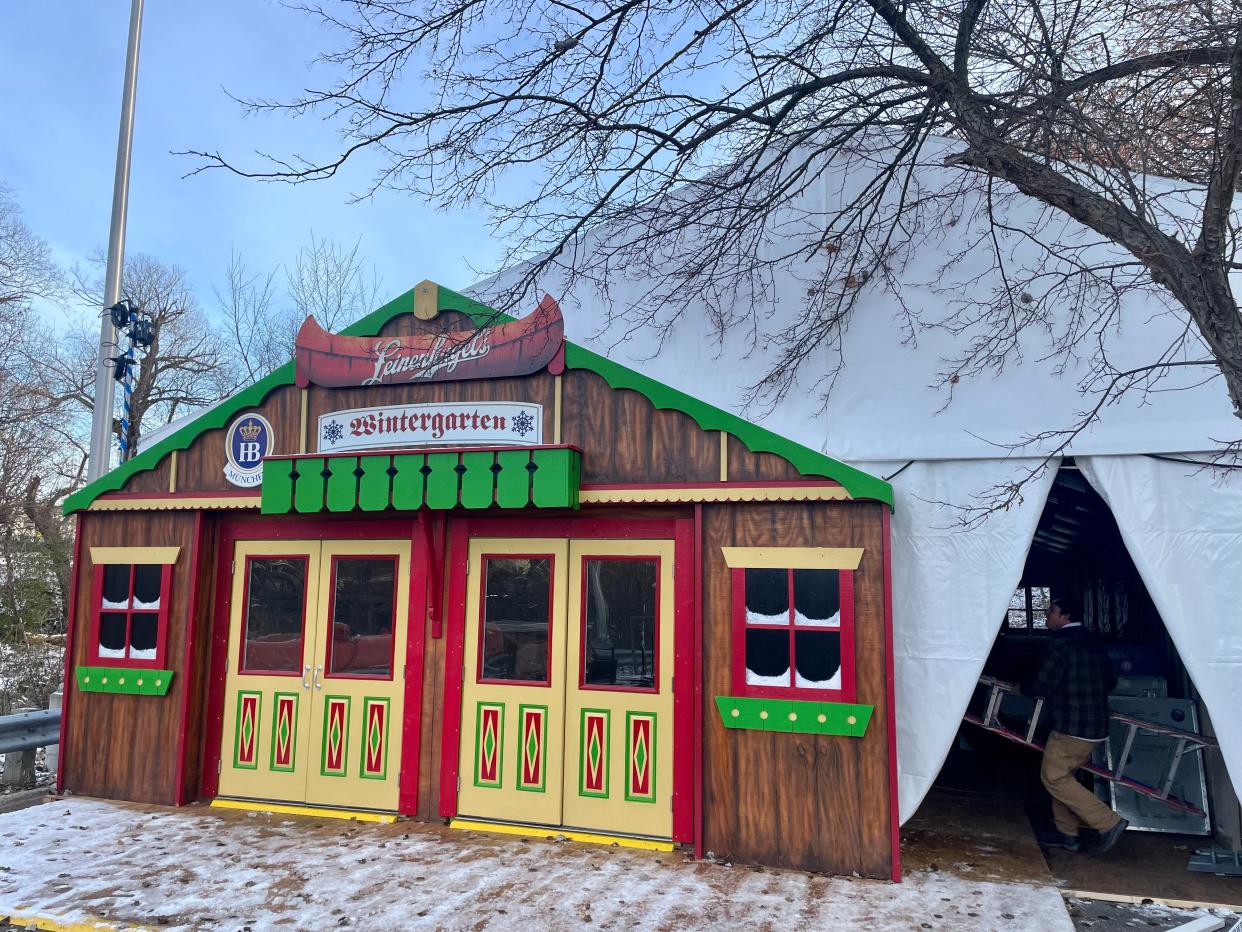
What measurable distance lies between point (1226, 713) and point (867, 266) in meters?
3.89

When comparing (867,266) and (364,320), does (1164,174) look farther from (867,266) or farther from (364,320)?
(364,320)

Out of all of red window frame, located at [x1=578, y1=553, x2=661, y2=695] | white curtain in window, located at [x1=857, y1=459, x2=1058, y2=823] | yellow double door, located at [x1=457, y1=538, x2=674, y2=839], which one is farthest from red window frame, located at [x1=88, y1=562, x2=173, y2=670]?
white curtain in window, located at [x1=857, y1=459, x2=1058, y2=823]

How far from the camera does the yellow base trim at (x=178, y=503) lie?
7062 mm

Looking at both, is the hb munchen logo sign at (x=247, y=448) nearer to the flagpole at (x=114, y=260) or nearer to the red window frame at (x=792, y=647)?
the flagpole at (x=114, y=260)

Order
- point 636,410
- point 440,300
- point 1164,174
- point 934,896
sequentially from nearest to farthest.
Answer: point 934,896, point 1164,174, point 636,410, point 440,300

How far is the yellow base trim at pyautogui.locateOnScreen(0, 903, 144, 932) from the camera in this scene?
4.59 meters

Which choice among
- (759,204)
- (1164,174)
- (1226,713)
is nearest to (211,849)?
(759,204)

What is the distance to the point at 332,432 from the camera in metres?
6.91

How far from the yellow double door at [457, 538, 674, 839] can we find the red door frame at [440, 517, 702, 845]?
6 centimetres

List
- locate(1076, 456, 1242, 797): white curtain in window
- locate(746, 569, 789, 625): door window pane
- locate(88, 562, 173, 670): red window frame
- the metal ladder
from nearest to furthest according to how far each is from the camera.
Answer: locate(1076, 456, 1242, 797): white curtain in window < locate(746, 569, 789, 625): door window pane < the metal ladder < locate(88, 562, 173, 670): red window frame

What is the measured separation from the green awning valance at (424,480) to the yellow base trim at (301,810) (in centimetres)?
248

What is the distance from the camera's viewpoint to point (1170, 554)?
5.43 m

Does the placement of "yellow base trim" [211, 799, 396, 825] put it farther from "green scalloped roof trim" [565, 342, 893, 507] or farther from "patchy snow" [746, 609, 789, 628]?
"green scalloped roof trim" [565, 342, 893, 507]

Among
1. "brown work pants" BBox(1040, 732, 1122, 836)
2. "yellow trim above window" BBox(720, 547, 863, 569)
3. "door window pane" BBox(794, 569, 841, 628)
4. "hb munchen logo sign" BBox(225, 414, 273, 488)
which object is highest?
"hb munchen logo sign" BBox(225, 414, 273, 488)
